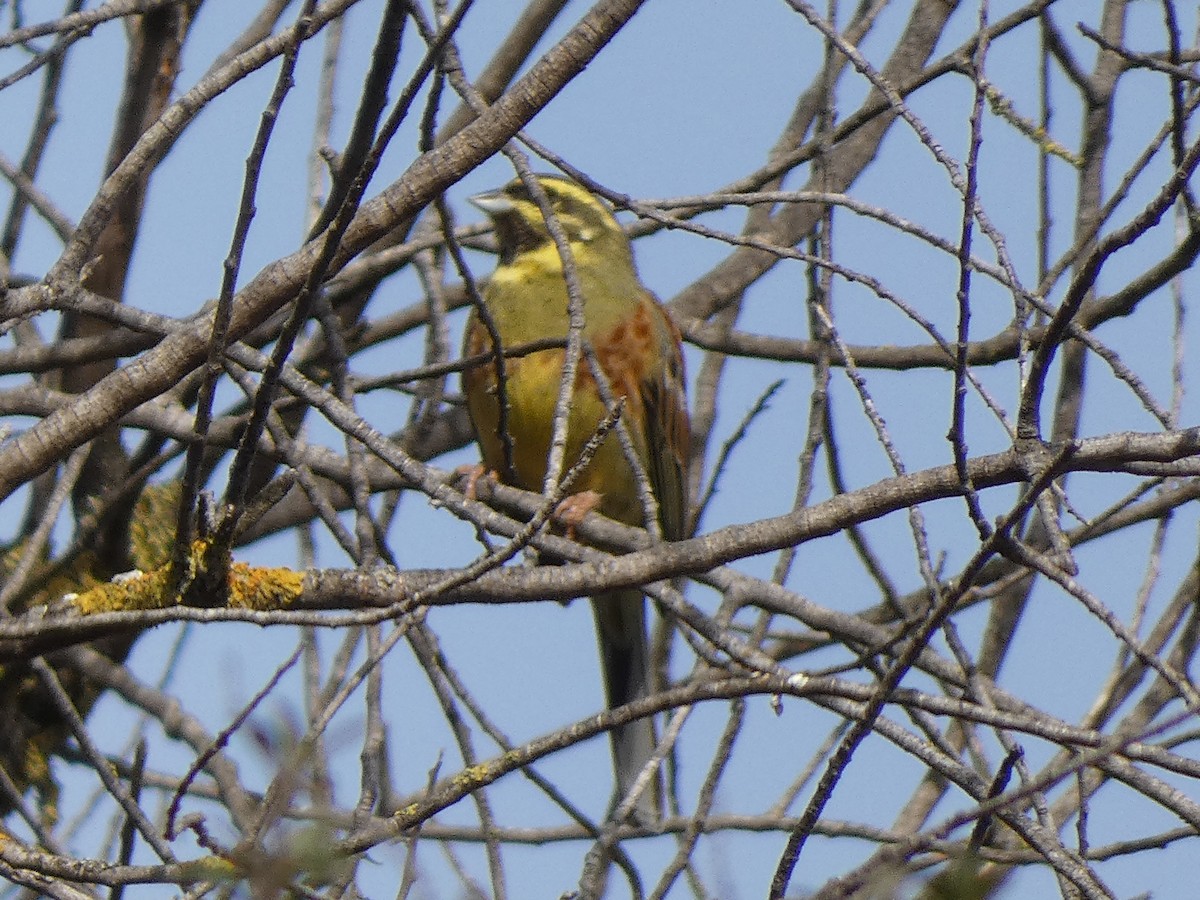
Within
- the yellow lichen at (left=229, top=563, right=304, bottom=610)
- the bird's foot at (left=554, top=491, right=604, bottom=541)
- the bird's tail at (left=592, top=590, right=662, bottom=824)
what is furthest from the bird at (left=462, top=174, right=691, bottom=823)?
the yellow lichen at (left=229, top=563, right=304, bottom=610)

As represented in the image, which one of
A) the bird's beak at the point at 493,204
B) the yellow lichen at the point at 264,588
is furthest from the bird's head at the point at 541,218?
the yellow lichen at the point at 264,588

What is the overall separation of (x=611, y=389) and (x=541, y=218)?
0.68 m

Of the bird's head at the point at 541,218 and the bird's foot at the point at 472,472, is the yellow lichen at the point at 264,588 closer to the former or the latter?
the bird's foot at the point at 472,472

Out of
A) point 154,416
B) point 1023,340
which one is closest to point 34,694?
point 154,416

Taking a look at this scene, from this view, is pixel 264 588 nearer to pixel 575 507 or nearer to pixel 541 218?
pixel 575 507

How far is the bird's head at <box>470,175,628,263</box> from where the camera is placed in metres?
5.46

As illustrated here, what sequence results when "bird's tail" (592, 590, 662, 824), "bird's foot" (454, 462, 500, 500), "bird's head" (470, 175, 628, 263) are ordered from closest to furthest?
1. "bird's foot" (454, 462, 500, 500)
2. "bird's tail" (592, 590, 662, 824)
3. "bird's head" (470, 175, 628, 263)

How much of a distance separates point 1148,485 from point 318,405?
1.60m

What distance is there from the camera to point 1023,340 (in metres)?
2.52

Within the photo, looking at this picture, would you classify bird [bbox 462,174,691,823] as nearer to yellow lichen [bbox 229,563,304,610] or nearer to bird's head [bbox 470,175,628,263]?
bird's head [bbox 470,175,628,263]

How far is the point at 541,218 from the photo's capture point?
534 centimetres

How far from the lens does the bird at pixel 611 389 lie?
16.1 ft

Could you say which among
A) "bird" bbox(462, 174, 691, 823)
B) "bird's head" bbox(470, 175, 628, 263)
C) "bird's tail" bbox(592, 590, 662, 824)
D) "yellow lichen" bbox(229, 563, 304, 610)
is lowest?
"yellow lichen" bbox(229, 563, 304, 610)

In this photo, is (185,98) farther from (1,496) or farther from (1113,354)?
(1113,354)
